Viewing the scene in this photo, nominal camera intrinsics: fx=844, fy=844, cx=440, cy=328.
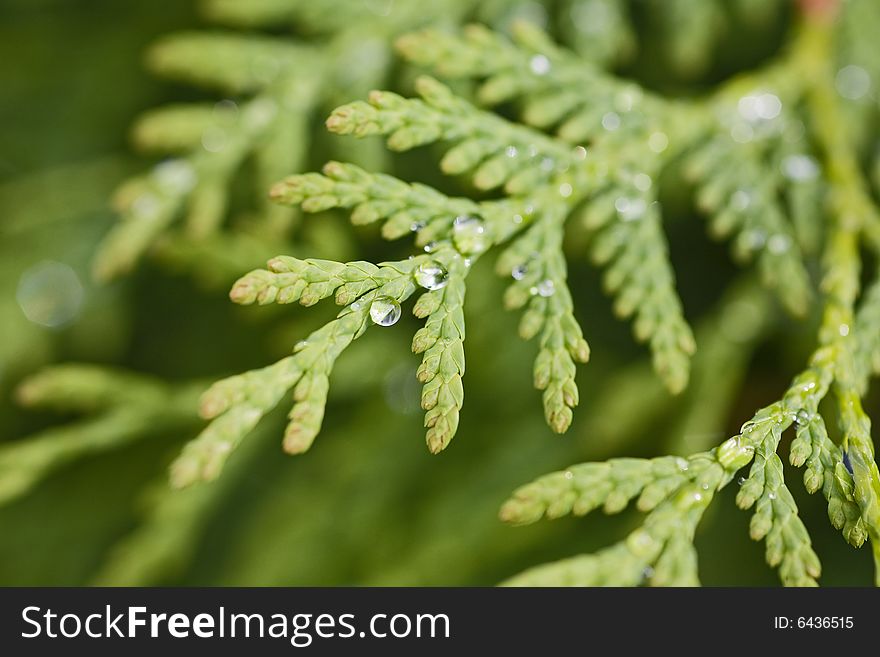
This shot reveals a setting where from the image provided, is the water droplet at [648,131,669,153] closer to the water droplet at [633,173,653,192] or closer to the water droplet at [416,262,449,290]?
the water droplet at [633,173,653,192]

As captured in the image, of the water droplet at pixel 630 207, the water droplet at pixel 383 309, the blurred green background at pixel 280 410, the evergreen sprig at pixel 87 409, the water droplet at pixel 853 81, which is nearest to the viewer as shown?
the water droplet at pixel 383 309

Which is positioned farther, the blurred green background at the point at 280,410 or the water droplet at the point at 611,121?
the blurred green background at the point at 280,410

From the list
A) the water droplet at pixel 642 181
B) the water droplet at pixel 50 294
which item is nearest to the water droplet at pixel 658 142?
the water droplet at pixel 642 181

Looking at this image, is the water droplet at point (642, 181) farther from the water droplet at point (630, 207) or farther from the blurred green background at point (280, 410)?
the blurred green background at point (280, 410)

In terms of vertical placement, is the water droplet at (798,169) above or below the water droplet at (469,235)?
above

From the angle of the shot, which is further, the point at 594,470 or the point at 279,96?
the point at 279,96
